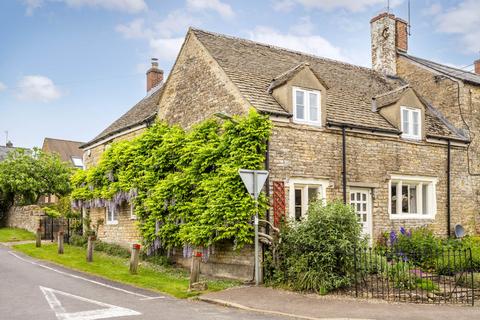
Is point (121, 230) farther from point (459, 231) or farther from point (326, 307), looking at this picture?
point (459, 231)

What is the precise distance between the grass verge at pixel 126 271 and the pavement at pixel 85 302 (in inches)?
19.0

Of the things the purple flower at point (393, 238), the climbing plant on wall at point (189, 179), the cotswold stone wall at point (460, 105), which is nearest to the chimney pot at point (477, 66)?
the cotswold stone wall at point (460, 105)

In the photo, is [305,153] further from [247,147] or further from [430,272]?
[430,272]

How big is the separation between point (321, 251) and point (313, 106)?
562 cm

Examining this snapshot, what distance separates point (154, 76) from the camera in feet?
101

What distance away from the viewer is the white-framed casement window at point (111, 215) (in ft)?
78.1

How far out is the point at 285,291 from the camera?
13484 mm

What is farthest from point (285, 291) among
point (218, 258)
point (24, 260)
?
point (24, 260)

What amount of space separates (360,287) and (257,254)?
2.89m

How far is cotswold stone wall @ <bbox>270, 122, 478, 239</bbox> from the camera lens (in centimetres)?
1620

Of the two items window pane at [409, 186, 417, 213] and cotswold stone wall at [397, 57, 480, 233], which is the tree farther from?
window pane at [409, 186, 417, 213]

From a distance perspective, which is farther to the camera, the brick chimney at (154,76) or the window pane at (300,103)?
the brick chimney at (154,76)

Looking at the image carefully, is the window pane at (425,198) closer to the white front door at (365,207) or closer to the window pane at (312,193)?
the white front door at (365,207)

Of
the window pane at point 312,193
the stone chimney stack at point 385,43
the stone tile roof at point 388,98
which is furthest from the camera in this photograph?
the stone chimney stack at point 385,43
